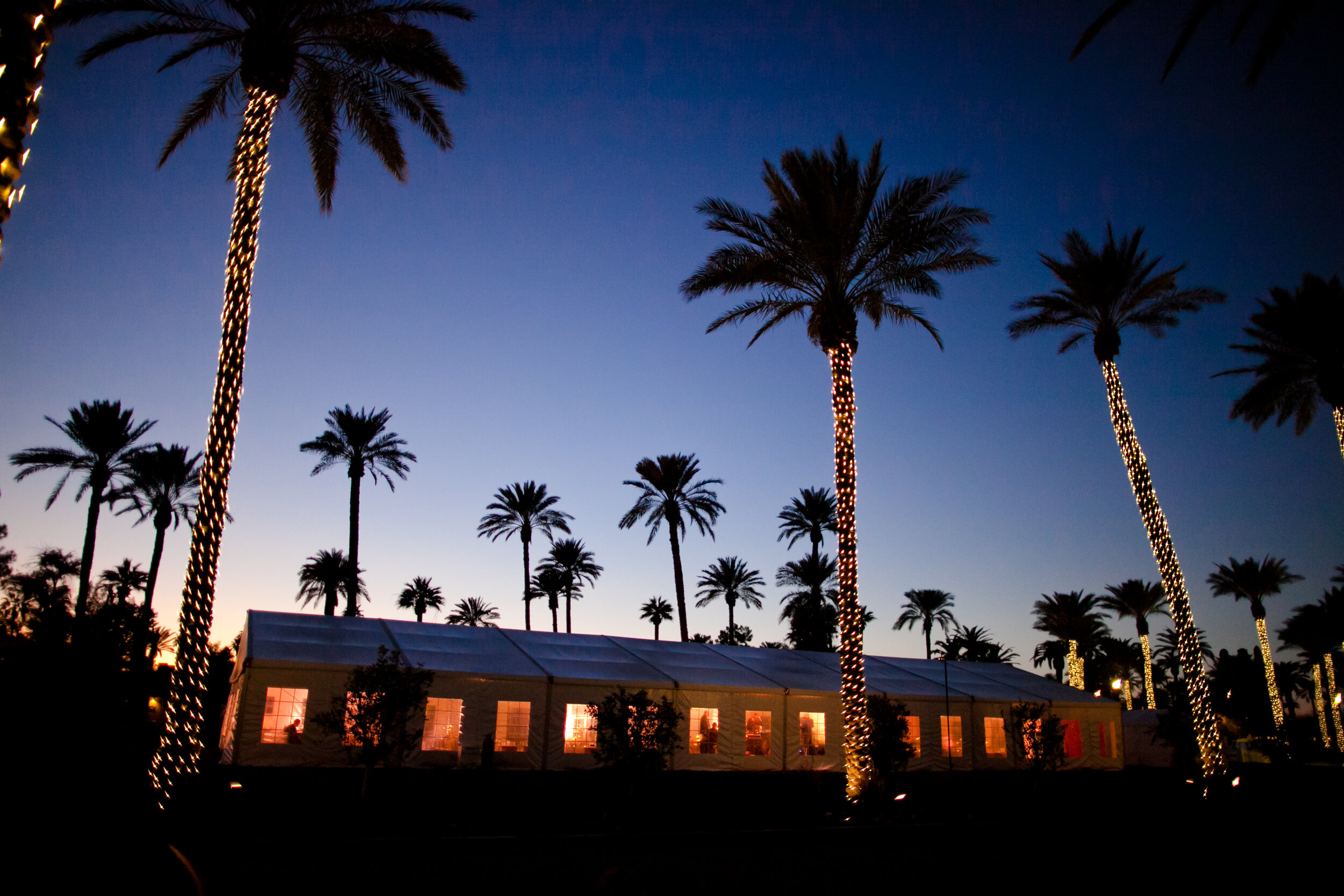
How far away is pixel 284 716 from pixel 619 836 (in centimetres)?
1194

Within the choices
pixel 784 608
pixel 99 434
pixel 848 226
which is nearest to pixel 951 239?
pixel 848 226

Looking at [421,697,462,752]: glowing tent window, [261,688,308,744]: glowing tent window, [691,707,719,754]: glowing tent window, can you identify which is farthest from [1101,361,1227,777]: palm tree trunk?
[261,688,308,744]: glowing tent window

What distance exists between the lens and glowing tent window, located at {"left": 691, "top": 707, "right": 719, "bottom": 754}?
2394 centimetres

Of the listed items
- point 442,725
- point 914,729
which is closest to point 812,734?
point 914,729

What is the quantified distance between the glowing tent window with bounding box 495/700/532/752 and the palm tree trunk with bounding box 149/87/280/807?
1167 cm

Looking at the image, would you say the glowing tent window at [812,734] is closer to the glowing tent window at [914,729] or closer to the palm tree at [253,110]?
the glowing tent window at [914,729]

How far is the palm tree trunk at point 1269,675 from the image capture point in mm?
47531

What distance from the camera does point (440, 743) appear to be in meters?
21.5

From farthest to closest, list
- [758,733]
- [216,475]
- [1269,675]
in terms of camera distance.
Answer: [1269,675] < [758,733] < [216,475]

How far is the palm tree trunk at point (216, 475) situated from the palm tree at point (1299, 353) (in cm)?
2690

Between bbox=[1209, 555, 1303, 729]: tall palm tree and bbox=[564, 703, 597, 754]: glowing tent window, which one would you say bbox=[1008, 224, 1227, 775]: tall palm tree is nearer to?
bbox=[564, 703, 597, 754]: glowing tent window

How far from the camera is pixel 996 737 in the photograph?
91.7ft

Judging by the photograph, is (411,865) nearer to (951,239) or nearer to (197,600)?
(197,600)

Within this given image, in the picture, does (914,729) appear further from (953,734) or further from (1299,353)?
(1299,353)
